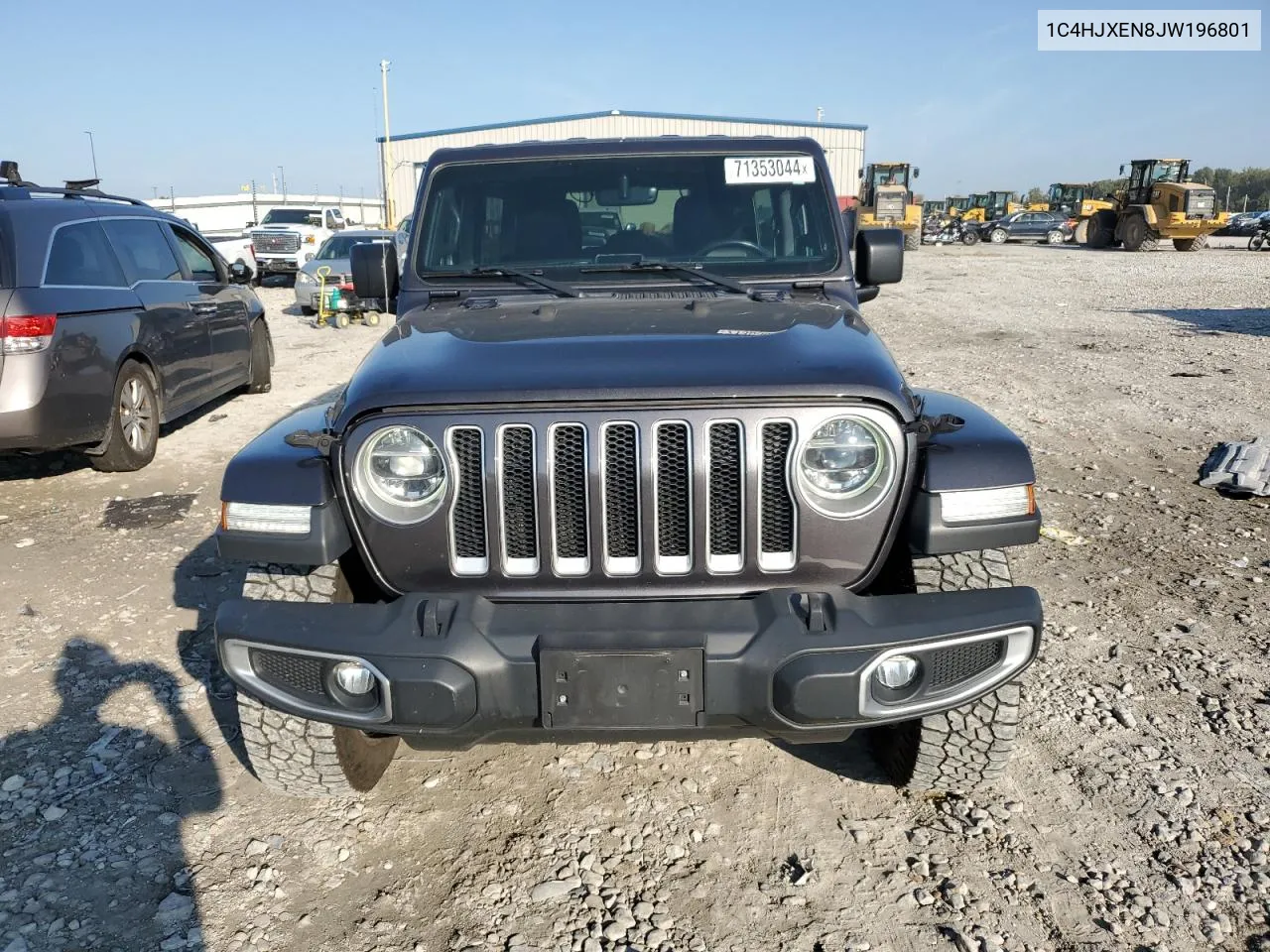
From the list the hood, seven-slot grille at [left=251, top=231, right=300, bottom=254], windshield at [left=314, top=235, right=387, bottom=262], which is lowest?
the hood

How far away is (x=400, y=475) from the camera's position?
2.40m

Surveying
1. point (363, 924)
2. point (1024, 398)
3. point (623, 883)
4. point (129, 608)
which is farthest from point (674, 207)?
point (1024, 398)

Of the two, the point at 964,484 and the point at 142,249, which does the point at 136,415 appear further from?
the point at 964,484

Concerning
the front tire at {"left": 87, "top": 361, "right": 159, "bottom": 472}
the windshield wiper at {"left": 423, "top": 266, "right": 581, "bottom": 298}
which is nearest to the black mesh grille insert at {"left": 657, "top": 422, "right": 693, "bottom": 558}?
the windshield wiper at {"left": 423, "top": 266, "right": 581, "bottom": 298}

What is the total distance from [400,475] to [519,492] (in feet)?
1.02

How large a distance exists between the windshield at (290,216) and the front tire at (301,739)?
83.3ft

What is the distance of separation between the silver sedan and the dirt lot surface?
11.8 meters

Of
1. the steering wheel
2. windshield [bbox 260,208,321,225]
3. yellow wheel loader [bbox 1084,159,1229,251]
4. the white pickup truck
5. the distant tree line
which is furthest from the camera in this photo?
the distant tree line

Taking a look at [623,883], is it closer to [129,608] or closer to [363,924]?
[363,924]

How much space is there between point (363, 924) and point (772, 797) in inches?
49.0

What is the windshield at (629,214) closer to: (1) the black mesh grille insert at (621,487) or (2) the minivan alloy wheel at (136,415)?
(1) the black mesh grille insert at (621,487)

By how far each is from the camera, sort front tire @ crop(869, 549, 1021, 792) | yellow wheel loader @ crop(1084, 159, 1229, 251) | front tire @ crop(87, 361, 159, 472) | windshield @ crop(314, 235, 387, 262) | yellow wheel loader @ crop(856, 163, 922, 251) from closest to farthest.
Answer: front tire @ crop(869, 549, 1021, 792), front tire @ crop(87, 361, 159, 472), windshield @ crop(314, 235, 387, 262), yellow wheel loader @ crop(1084, 159, 1229, 251), yellow wheel loader @ crop(856, 163, 922, 251)

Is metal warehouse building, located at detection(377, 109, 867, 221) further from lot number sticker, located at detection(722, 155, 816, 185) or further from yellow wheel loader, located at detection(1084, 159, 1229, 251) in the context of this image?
lot number sticker, located at detection(722, 155, 816, 185)

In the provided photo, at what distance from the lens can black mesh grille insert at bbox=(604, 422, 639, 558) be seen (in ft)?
7.63
